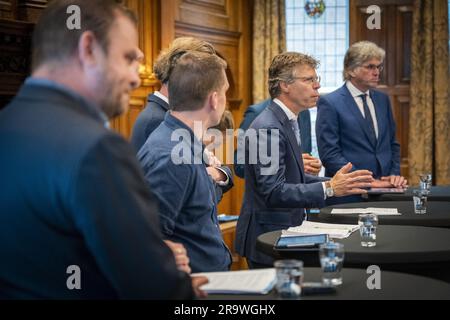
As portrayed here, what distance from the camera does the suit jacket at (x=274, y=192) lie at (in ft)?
12.2

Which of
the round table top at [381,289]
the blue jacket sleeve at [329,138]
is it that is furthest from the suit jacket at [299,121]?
the round table top at [381,289]

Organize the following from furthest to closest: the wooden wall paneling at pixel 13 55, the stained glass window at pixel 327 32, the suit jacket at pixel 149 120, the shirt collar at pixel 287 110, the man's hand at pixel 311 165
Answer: the stained glass window at pixel 327 32, the man's hand at pixel 311 165, the wooden wall paneling at pixel 13 55, the shirt collar at pixel 287 110, the suit jacket at pixel 149 120

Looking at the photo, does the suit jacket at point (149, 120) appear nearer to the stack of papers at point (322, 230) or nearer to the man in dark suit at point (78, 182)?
the stack of papers at point (322, 230)

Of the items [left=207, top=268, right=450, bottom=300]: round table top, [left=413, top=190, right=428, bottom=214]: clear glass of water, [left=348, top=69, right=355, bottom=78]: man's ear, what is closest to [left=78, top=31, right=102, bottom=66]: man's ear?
[left=207, top=268, right=450, bottom=300]: round table top

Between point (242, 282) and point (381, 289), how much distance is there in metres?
0.40

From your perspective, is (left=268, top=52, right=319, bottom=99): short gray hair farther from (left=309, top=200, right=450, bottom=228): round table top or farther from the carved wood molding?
the carved wood molding

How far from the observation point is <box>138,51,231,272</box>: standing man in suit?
8.29 feet

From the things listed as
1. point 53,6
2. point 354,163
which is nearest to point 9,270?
point 53,6

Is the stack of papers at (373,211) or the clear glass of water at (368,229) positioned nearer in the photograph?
the clear glass of water at (368,229)

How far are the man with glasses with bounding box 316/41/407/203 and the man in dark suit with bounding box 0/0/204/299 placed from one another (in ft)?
11.5

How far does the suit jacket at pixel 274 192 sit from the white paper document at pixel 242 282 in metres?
1.38

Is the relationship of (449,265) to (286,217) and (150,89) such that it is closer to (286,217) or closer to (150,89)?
(286,217)

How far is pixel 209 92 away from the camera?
266cm
